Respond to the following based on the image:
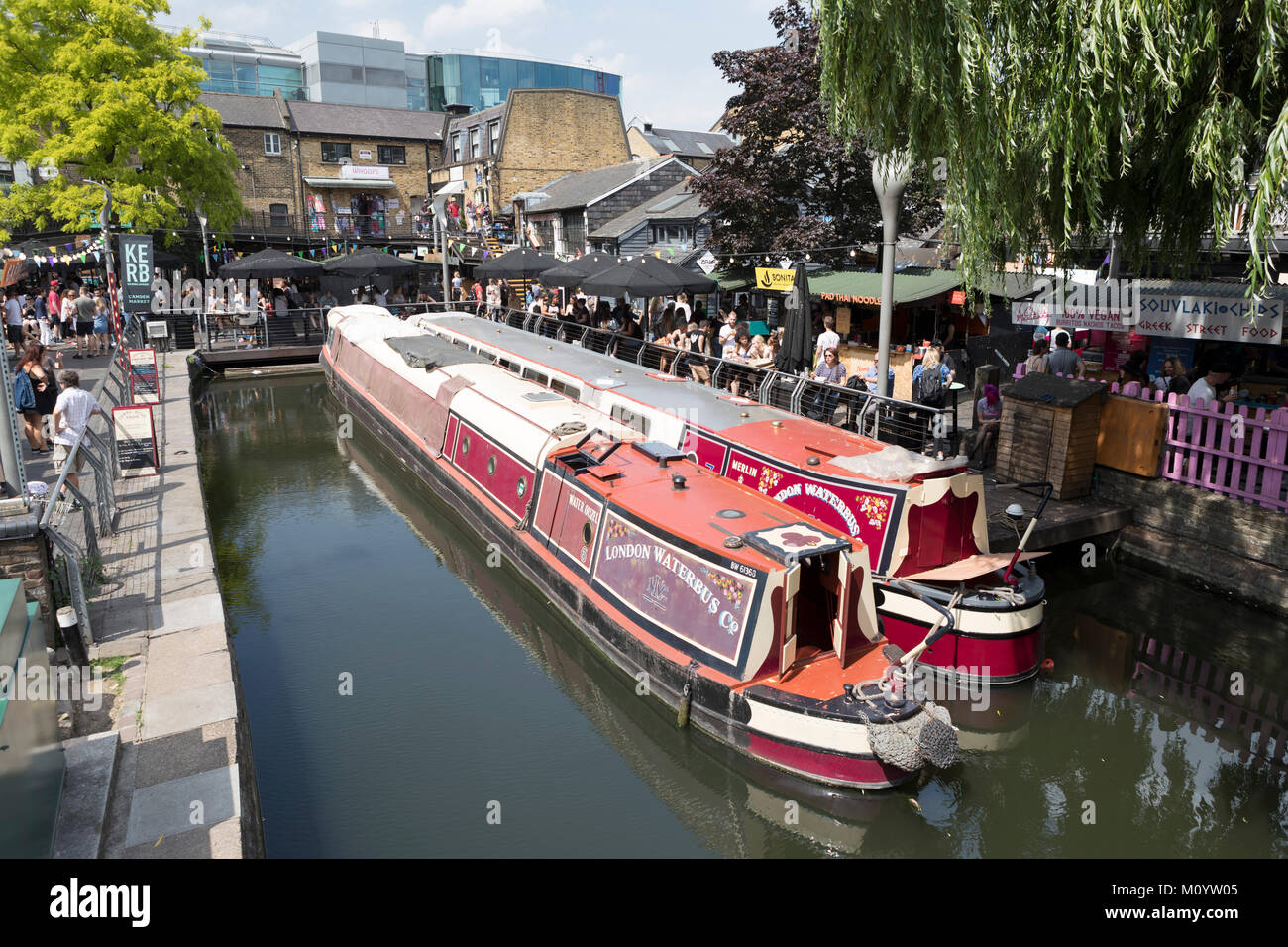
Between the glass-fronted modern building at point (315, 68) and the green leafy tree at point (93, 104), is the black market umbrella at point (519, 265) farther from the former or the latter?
the glass-fronted modern building at point (315, 68)

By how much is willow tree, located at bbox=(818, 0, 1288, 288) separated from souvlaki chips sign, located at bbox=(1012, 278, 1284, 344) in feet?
10.6

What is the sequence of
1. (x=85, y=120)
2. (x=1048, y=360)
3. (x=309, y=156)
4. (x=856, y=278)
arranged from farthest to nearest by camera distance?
(x=309, y=156), (x=85, y=120), (x=856, y=278), (x=1048, y=360)

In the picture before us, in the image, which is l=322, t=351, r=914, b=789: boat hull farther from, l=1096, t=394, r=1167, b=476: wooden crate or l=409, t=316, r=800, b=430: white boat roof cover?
l=1096, t=394, r=1167, b=476: wooden crate

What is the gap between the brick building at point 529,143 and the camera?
149 ft

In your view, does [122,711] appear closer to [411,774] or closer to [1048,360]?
[411,774]

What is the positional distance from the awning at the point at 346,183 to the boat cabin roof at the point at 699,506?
40.6 metres

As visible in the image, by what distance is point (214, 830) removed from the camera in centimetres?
589

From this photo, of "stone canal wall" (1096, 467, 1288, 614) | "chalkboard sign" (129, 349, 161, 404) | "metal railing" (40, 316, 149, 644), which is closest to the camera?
"metal railing" (40, 316, 149, 644)

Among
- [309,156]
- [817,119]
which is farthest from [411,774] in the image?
[309,156]

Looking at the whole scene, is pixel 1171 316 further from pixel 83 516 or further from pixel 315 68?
pixel 315 68

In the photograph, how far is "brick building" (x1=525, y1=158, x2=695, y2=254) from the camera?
3759 centimetres

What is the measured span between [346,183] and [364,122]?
4.35m

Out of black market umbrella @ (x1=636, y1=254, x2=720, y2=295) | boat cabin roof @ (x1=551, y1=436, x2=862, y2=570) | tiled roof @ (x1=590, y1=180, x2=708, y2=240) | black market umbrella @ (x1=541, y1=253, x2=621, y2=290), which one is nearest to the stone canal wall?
boat cabin roof @ (x1=551, y1=436, x2=862, y2=570)

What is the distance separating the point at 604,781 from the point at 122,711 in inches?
164
